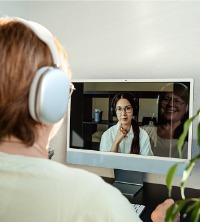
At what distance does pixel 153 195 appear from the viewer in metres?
1.53

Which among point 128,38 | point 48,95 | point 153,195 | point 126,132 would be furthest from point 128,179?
point 48,95

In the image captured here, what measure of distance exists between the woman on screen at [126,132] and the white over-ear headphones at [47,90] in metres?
1.00

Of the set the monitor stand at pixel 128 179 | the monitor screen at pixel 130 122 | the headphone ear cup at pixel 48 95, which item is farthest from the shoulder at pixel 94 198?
the monitor stand at pixel 128 179

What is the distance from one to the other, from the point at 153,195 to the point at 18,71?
4.06 ft

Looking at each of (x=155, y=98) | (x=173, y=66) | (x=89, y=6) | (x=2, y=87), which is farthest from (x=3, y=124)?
(x=89, y=6)

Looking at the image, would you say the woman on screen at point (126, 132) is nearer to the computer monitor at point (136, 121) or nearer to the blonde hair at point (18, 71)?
the computer monitor at point (136, 121)

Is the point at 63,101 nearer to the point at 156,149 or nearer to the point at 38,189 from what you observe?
the point at 38,189

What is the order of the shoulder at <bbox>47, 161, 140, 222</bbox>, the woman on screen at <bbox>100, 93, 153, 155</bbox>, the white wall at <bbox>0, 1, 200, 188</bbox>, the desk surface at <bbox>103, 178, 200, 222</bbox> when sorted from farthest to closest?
the white wall at <bbox>0, 1, 200, 188</bbox>, the woman on screen at <bbox>100, 93, 153, 155</bbox>, the desk surface at <bbox>103, 178, 200, 222</bbox>, the shoulder at <bbox>47, 161, 140, 222</bbox>

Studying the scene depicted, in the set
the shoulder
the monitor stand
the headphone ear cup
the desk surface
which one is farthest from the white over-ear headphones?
the monitor stand

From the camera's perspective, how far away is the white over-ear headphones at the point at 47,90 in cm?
49

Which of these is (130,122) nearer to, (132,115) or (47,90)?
(132,115)

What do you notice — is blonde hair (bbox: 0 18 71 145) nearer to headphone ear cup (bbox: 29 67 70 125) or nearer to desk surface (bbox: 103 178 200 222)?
headphone ear cup (bbox: 29 67 70 125)

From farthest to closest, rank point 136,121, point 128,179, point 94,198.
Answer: point 128,179
point 136,121
point 94,198

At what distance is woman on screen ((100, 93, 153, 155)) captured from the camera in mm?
1509
